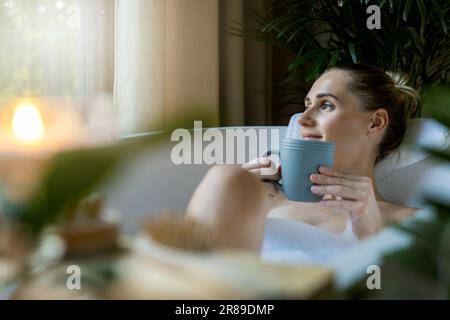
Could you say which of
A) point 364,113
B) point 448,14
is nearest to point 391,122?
point 364,113

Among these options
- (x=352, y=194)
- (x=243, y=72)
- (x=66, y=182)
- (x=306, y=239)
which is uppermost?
(x=243, y=72)

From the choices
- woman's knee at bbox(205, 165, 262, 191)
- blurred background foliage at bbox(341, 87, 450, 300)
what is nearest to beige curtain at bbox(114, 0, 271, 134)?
woman's knee at bbox(205, 165, 262, 191)

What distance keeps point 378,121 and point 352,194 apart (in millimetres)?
351

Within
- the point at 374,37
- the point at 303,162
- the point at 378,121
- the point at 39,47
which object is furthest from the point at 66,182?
the point at 374,37

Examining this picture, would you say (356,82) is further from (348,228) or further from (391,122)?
(348,228)

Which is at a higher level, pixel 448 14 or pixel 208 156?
pixel 448 14

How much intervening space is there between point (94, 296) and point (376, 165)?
4.09 ft

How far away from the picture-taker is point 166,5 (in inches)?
72.3

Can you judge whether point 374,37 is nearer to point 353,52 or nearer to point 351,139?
point 353,52

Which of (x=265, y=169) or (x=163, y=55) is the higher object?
(x=163, y=55)

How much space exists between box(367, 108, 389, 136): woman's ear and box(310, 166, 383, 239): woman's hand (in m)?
0.27

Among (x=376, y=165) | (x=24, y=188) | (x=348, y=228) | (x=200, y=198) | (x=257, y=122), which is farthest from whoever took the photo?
(x=257, y=122)

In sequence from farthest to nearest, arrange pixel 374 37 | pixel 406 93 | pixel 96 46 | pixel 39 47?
1. pixel 374 37
2. pixel 96 46
3. pixel 39 47
4. pixel 406 93

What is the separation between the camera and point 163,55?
1.83 meters
